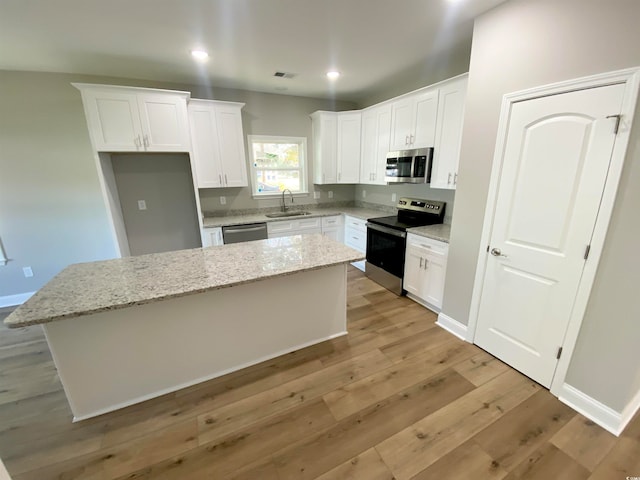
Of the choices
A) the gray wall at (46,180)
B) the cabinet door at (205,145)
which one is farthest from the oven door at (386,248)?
the gray wall at (46,180)

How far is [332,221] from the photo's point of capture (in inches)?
170

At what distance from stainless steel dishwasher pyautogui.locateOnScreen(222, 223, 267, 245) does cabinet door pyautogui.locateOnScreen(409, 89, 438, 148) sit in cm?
234

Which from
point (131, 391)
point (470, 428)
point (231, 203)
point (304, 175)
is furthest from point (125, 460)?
point (304, 175)

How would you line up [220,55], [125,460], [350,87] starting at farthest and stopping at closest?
[350,87] < [220,55] < [125,460]

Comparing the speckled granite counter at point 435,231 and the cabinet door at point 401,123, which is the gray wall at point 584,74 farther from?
the cabinet door at point 401,123

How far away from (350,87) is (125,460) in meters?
4.53

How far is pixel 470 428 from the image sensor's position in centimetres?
163

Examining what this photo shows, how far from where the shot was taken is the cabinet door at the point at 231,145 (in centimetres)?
354

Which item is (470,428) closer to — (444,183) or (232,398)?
(232,398)

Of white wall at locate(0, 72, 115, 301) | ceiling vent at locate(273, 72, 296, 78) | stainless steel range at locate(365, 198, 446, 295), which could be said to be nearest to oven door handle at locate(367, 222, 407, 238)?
stainless steel range at locate(365, 198, 446, 295)

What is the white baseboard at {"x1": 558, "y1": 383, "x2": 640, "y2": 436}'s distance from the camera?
5.22ft

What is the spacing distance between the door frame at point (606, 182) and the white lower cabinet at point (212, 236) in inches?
121

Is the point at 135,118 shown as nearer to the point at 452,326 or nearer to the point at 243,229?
the point at 243,229

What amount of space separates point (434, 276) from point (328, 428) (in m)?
1.86
